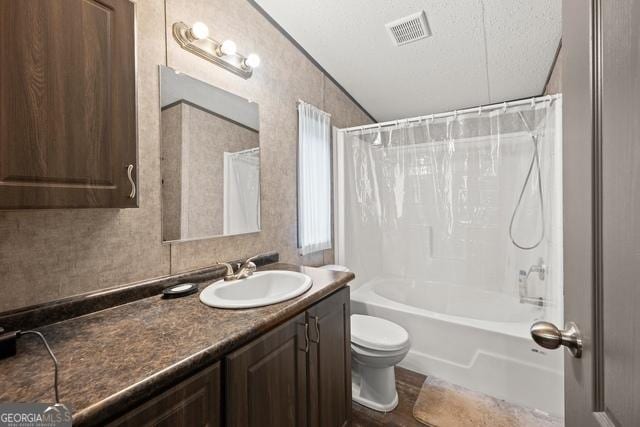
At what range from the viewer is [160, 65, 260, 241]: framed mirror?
1286mm

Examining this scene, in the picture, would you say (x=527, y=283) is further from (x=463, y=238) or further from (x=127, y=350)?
(x=127, y=350)

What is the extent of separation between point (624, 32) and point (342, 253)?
91.1 inches

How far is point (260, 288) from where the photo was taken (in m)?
1.47

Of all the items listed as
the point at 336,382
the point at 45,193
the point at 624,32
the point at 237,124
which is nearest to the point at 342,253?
the point at 336,382

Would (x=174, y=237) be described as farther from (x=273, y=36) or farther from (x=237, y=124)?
(x=273, y=36)

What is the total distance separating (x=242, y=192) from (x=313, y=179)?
744 mm

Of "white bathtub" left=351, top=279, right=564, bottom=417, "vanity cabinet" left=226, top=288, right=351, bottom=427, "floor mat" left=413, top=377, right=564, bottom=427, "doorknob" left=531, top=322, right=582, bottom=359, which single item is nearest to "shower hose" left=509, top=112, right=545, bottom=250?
"white bathtub" left=351, top=279, right=564, bottom=417

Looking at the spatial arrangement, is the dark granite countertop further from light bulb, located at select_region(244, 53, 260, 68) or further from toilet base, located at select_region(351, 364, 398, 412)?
light bulb, located at select_region(244, 53, 260, 68)

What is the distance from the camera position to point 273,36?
188 cm

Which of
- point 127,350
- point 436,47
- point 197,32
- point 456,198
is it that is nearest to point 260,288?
point 127,350

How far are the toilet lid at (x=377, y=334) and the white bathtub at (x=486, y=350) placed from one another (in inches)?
8.9

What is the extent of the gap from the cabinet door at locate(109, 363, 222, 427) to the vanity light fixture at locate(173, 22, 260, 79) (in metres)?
1.46

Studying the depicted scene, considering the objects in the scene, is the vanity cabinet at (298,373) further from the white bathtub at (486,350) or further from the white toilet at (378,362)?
the white bathtub at (486,350)

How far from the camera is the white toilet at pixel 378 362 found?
1687 millimetres
